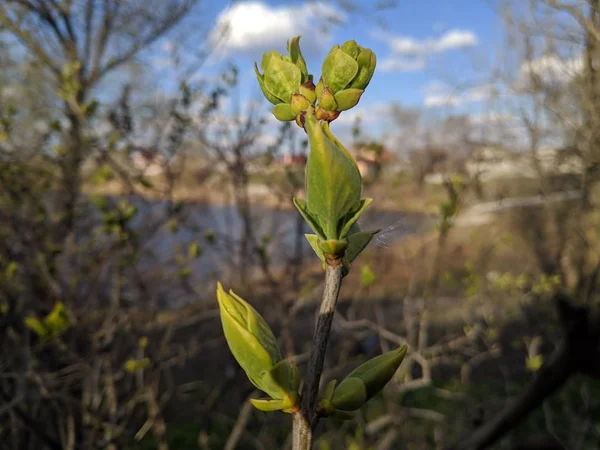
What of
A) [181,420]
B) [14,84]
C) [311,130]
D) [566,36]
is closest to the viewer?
[311,130]

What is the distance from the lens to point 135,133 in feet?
9.70

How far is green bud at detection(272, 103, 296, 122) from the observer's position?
55cm

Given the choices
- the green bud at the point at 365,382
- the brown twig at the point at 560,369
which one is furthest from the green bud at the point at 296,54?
the brown twig at the point at 560,369

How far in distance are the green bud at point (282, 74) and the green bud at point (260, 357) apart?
22 centimetres

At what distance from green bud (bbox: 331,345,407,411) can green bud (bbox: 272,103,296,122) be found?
0.28 m

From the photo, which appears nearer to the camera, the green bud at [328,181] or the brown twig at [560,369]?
the green bud at [328,181]

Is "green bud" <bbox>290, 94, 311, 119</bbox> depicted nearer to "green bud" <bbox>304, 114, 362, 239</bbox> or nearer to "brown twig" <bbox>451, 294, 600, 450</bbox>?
"green bud" <bbox>304, 114, 362, 239</bbox>

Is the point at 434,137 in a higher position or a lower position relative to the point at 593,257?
higher

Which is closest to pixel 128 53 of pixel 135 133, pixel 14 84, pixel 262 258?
pixel 14 84

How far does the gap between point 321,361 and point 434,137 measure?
4.29 metres

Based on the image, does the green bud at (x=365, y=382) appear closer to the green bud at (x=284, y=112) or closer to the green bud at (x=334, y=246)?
the green bud at (x=334, y=246)

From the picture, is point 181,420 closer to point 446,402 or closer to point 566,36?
point 446,402

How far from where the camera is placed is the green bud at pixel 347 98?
1.70ft

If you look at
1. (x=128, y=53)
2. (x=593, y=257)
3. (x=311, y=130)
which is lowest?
(x=593, y=257)
